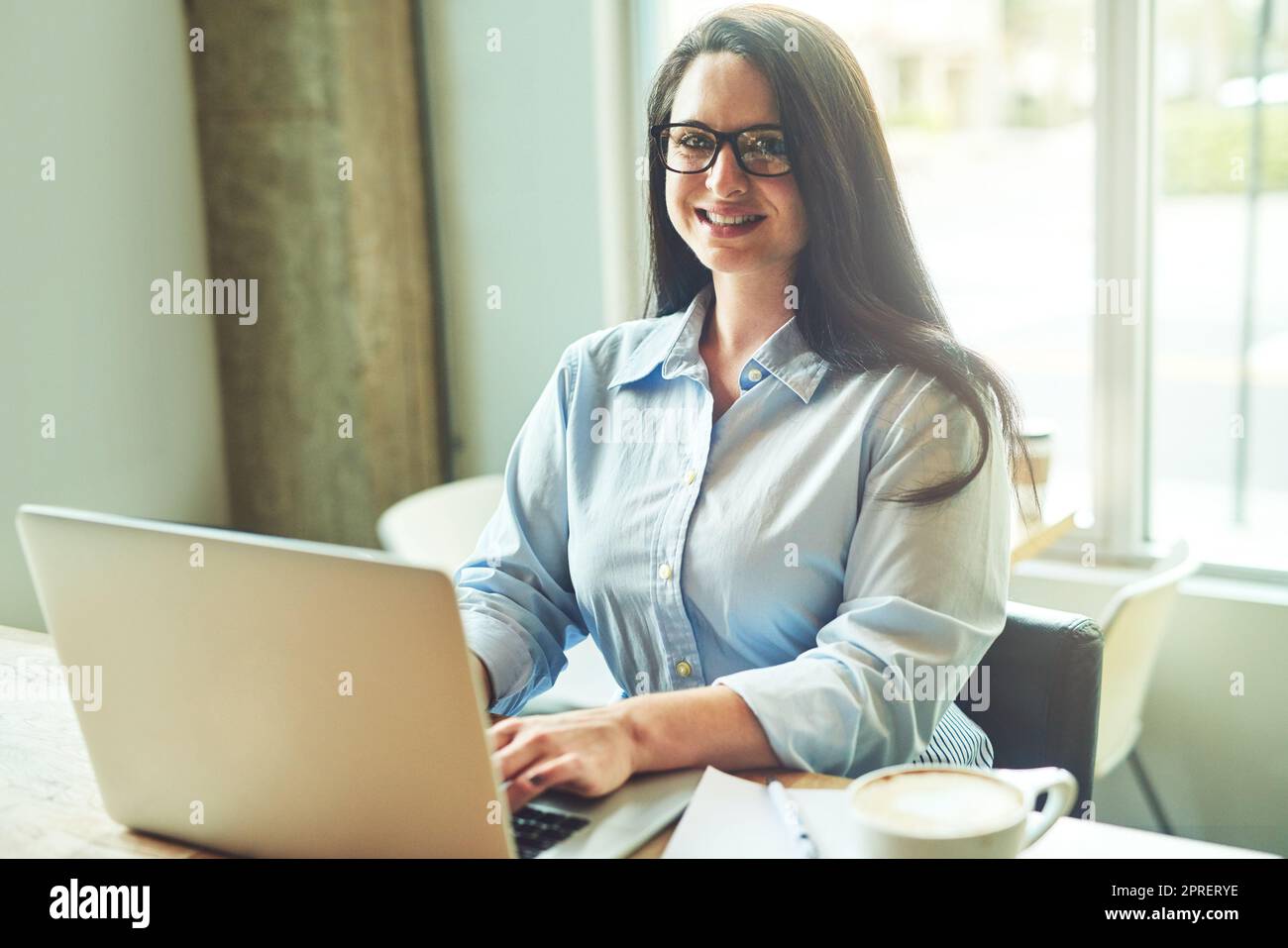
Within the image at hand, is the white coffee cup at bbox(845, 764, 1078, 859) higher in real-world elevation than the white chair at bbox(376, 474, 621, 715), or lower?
higher

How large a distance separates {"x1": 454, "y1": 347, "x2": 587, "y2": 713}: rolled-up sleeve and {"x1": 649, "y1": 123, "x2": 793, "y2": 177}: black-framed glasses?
0.28m

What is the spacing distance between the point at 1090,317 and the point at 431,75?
1610 mm

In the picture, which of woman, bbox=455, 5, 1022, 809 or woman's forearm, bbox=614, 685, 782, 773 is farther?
woman, bbox=455, 5, 1022, 809

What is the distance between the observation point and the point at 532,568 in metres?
1.52

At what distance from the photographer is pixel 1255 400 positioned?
8.32 feet

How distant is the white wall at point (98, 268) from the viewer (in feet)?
8.36

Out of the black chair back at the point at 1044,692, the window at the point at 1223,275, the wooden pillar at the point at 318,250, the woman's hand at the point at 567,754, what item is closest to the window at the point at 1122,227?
the window at the point at 1223,275

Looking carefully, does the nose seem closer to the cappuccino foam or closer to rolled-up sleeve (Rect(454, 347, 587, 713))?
rolled-up sleeve (Rect(454, 347, 587, 713))

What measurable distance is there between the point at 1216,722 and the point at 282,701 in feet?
6.97

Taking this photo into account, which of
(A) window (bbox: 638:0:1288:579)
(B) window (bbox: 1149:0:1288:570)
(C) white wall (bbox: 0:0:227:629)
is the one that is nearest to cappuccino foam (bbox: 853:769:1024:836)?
(A) window (bbox: 638:0:1288:579)

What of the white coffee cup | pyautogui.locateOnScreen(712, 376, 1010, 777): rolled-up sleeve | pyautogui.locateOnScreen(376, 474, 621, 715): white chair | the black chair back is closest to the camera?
the white coffee cup

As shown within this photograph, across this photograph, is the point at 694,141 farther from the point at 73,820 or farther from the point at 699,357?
the point at 73,820

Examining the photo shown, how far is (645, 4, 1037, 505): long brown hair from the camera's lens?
139 centimetres
